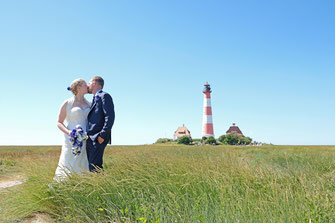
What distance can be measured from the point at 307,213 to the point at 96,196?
2792mm

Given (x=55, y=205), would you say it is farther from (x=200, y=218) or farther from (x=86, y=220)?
(x=200, y=218)

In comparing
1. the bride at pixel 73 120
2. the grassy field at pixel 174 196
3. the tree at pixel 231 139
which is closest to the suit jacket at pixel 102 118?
the bride at pixel 73 120

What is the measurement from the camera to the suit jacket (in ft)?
14.4

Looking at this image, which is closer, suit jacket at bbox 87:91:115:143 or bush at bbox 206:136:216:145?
suit jacket at bbox 87:91:115:143

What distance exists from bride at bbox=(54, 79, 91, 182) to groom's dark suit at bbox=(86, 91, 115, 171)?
0.16m

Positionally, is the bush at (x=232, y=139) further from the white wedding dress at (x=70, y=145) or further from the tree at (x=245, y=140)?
the white wedding dress at (x=70, y=145)

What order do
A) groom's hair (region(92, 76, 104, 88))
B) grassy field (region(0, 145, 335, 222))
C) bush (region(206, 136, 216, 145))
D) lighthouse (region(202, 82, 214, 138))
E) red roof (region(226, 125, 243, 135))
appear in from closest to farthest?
grassy field (region(0, 145, 335, 222)), groom's hair (region(92, 76, 104, 88)), bush (region(206, 136, 216, 145)), lighthouse (region(202, 82, 214, 138)), red roof (region(226, 125, 243, 135))

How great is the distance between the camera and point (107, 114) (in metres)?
4.42

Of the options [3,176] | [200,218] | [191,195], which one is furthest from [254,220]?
[3,176]

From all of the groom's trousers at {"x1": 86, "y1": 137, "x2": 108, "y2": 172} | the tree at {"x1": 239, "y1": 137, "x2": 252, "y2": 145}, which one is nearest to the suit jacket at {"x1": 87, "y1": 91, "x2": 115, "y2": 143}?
the groom's trousers at {"x1": 86, "y1": 137, "x2": 108, "y2": 172}

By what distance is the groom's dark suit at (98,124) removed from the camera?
443 cm

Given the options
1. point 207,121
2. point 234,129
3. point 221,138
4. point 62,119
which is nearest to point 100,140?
point 62,119

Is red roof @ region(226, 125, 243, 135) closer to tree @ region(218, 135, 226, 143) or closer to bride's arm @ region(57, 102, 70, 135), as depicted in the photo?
tree @ region(218, 135, 226, 143)

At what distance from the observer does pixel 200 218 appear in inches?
102
